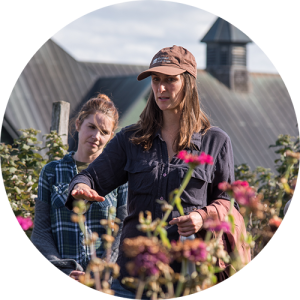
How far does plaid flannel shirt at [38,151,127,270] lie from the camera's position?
232 centimetres

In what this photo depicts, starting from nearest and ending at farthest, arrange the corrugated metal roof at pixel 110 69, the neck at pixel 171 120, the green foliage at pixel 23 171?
1. the neck at pixel 171 120
2. the green foliage at pixel 23 171
3. the corrugated metal roof at pixel 110 69

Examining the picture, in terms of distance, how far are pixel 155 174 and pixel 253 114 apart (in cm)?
1329

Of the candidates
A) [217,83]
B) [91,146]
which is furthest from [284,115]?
[91,146]

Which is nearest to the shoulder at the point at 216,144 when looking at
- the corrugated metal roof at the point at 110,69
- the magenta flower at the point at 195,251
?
the magenta flower at the point at 195,251

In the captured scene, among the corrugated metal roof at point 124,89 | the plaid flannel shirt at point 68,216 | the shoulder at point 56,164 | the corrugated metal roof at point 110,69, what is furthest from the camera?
the corrugated metal roof at point 110,69

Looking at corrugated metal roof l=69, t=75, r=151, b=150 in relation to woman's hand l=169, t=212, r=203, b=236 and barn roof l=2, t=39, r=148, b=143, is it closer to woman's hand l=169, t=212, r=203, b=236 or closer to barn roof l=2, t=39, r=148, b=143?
barn roof l=2, t=39, r=148, b=143

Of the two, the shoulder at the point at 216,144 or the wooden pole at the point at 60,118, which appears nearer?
the shoulder at the point at 216,144

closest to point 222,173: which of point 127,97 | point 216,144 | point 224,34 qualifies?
point 216,144

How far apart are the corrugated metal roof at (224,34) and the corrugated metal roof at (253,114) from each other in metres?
1.25

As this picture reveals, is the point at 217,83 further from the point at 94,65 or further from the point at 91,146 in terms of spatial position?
the point at 91,146

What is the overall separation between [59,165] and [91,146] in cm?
21

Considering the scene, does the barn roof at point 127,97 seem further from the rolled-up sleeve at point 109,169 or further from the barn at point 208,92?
the rolled-up sleeve at point 109,169

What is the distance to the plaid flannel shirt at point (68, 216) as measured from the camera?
2.32 m

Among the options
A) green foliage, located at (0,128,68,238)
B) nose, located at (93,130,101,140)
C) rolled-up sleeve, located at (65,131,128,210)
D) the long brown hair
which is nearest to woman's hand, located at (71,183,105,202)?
rolled-up sleeve, located at (65,131,128,210)
